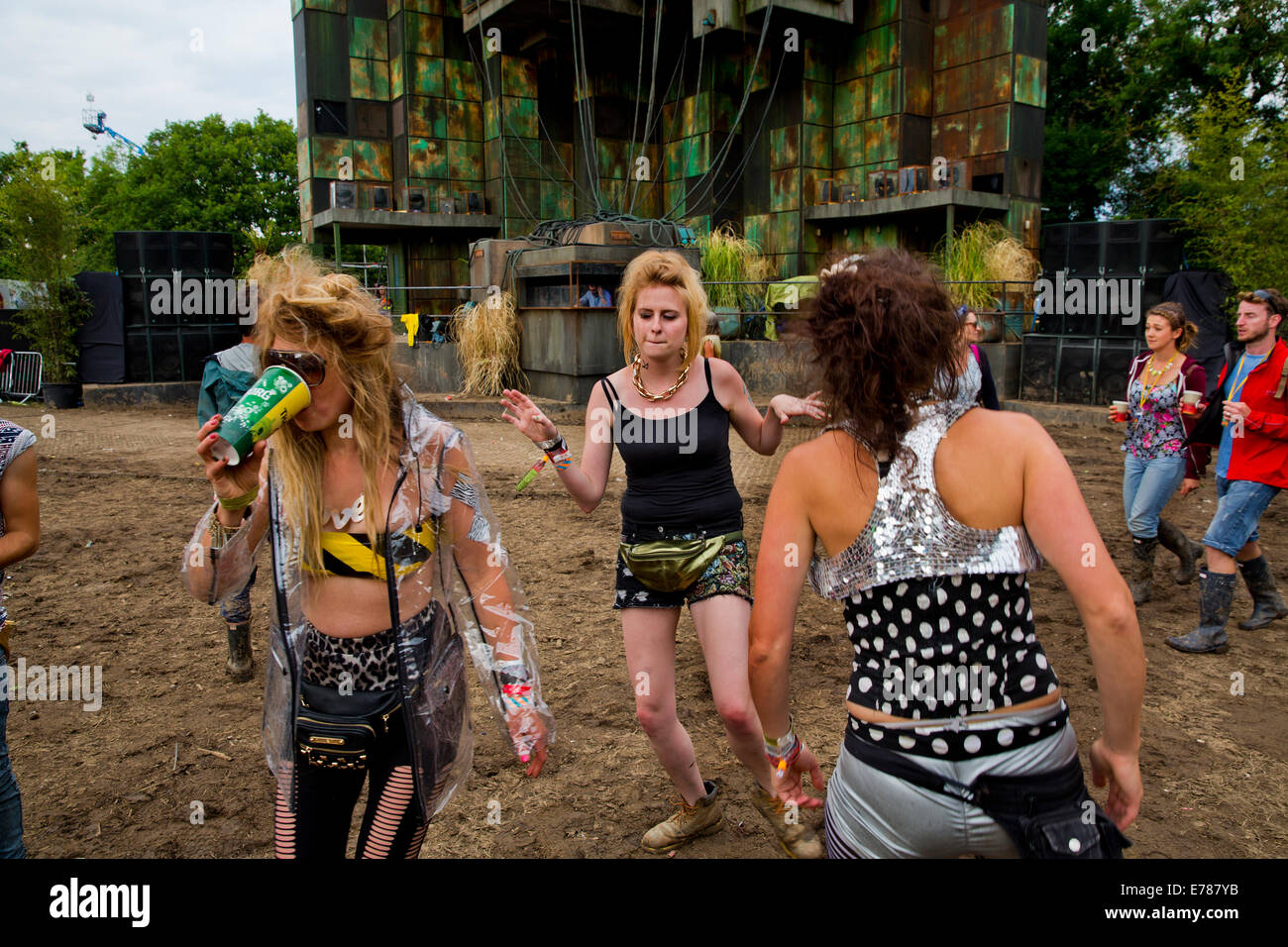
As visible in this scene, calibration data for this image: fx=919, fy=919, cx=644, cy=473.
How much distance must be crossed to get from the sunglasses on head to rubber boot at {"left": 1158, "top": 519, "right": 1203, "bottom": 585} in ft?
17.8

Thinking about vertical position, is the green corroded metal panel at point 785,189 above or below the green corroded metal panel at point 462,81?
below

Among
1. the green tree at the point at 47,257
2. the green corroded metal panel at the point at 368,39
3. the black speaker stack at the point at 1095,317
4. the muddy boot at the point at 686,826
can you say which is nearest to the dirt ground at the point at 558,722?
the muddy boot at the point at 686,826

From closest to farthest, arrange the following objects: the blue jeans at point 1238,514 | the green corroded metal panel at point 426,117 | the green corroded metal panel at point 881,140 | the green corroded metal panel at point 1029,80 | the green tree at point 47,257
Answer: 1. the blue jeans at point 1238,514
2. the green tree at point 47,257
3. the green corroded metal panel at point 1029,80
4. the green corroded metal panel at point 881,140
5. the green corroded metal panel at point 426,117

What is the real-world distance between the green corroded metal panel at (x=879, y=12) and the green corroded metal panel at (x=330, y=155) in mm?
10964

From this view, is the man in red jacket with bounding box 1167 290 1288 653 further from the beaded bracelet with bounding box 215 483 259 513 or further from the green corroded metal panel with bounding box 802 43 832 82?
the green corroded metal panel with bounding box 802 43 832 82

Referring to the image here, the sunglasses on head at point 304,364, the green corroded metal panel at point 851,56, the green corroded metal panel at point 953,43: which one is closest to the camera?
the sunglasses on head at point 304,364

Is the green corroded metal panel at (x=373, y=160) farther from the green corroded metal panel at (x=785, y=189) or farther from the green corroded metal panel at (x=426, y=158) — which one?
the green corroded metal panel at (x=785, y=189)

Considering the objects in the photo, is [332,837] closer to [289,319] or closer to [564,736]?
[289,319]

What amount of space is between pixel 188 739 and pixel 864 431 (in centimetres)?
369

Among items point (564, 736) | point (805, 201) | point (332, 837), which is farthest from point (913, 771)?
point (805, 201)

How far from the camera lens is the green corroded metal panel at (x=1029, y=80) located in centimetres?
1661

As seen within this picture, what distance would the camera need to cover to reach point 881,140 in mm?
17656

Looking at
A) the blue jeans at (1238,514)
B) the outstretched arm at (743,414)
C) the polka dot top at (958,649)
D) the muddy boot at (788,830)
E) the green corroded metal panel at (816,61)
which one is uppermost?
the green corroded metal panel at (816,61)

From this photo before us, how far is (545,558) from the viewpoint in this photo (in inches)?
276
